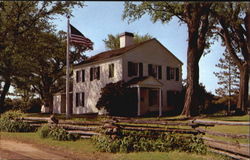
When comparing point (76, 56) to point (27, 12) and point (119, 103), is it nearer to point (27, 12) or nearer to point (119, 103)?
point (27, 12)

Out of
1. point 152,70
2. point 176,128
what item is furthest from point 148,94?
point 176,128

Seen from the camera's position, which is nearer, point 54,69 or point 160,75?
point 160,75

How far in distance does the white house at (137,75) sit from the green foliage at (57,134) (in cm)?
1391

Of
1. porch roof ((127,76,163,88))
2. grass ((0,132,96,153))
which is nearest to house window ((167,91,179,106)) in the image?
porch roof ((127,76,163,88))

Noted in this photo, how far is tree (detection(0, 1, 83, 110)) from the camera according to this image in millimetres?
27875

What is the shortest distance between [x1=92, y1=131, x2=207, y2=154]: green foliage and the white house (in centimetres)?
1608

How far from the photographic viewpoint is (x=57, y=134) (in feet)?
44.8

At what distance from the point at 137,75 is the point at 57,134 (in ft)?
58.0

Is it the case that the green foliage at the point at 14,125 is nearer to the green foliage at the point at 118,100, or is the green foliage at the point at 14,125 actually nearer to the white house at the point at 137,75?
the green foliage at the point at 118,100

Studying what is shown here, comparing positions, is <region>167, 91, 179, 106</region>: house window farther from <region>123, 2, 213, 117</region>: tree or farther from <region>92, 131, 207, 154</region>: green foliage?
<region>92, 131, 207, 154</region>: green foliage

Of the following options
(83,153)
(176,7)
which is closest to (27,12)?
(176,7)

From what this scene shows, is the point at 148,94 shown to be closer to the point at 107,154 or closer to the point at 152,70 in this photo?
the point at 152,70

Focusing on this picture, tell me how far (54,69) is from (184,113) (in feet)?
88.7

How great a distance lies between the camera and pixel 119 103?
87.5 ft
